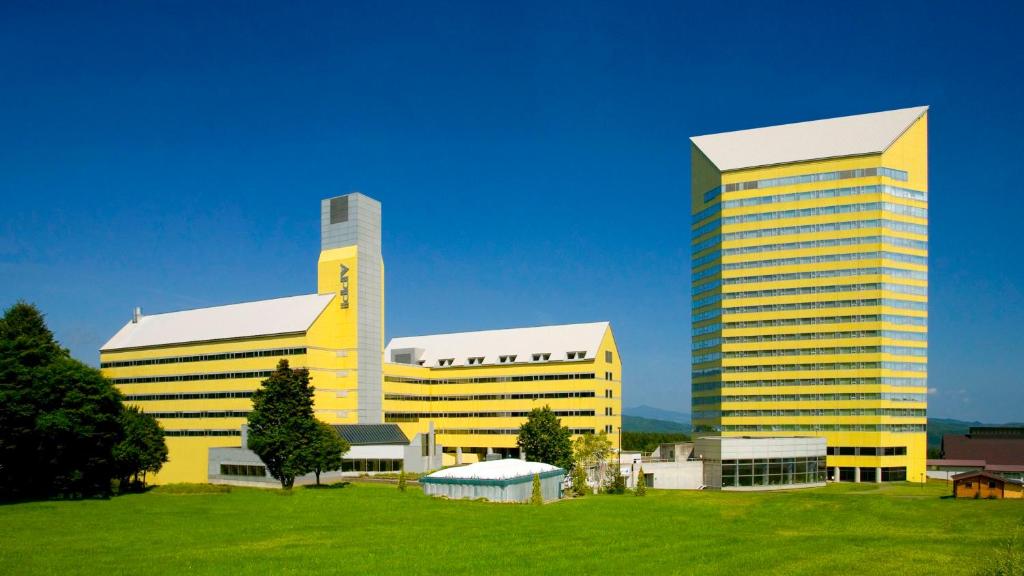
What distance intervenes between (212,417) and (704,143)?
88.2m

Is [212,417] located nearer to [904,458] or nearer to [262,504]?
[262,504]

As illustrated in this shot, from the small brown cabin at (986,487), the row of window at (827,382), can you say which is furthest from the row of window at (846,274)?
the small brown cabin at (986,487)

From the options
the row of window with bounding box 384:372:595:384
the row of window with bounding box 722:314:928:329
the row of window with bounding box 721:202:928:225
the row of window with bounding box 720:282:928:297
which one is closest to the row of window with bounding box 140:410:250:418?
the row of window with bounding box 384:372:595:384

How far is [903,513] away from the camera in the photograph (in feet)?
210

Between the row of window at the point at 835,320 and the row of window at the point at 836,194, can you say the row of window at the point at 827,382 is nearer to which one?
the row of window at the point at 835,320

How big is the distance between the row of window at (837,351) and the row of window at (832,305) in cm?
595

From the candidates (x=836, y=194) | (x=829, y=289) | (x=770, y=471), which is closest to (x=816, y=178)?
(x=836, y=194)

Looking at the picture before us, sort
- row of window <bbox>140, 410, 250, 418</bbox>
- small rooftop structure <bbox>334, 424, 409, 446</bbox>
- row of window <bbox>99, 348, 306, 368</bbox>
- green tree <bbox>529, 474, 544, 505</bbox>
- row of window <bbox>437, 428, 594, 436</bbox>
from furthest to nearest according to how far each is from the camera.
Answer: row of window <bbox>437, 428, 594, 436</bbox>, row of window <bbox>140, 410, 250, 418</bbox>, row of window <bbox>99, 348, 306, 368</bbox>, small rooftop structure <bbox>334, 424, 409, 446</bbox>, green tree <bbox>529, 474, 544, 505</bbox>

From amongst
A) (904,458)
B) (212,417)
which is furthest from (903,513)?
(212,417)

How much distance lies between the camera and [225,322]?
125m

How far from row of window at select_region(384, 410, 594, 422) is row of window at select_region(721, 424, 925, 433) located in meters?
24.5

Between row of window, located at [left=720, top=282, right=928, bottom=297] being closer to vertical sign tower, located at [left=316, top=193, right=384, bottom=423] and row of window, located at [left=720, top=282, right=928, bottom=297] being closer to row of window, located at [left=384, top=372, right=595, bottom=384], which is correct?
row of window, located at [left=384, top=372, right=595, bottom=384]

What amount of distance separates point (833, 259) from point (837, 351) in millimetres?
13421

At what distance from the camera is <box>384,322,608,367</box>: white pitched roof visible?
411ft
